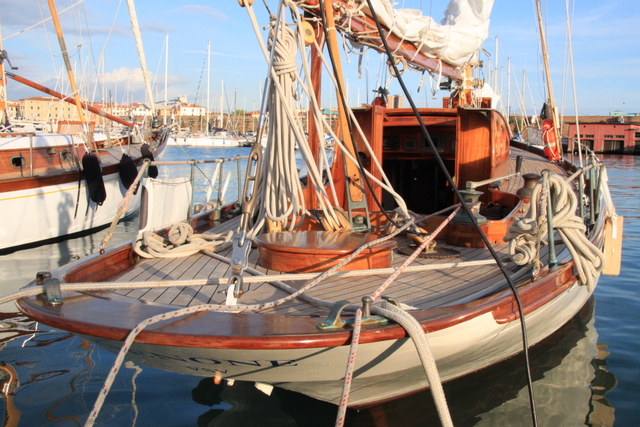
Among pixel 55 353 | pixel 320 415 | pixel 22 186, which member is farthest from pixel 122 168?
pixel 320 415

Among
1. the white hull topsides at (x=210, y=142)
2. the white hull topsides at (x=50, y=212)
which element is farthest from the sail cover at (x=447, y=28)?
the white hull topsides at (x=210, y=142)

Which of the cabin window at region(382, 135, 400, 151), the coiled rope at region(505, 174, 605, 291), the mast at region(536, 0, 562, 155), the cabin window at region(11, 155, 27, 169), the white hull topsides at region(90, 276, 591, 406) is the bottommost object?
the white hull topsides at region(90, 276, 591, 406)

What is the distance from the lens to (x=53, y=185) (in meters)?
11.3

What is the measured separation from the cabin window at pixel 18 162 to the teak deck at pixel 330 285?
25.9ft

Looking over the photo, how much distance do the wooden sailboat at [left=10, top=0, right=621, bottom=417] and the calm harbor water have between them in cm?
37

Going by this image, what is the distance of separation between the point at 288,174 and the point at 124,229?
983 cm

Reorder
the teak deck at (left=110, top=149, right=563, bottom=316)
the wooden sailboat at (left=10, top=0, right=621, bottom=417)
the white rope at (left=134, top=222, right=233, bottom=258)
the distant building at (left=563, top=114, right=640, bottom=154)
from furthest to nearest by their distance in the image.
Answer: the distant building at (left=563, top=114, right=640, bottom=154)
the white rope at (left=134, top=222, right=233, bottom=258)
the teak deck at (left=110, top=149, right=563, bottom=316)
the wooden sailboat at (left=10, top=0, right=621, bottom=417)

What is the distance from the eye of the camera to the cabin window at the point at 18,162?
10.9m

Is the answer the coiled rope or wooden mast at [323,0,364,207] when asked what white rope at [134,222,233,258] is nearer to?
wooden mast at [323,0,364,207]

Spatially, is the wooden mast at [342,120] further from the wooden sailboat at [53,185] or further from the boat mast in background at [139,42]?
the boat mast in background at [139,42]

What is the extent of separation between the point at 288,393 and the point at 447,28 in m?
6.21

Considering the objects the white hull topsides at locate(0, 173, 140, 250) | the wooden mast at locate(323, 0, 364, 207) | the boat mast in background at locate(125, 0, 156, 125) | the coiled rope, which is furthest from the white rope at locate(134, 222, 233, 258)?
the boat mast in background at locate(125, 0, 156, 125)

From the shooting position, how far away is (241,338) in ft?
8.64

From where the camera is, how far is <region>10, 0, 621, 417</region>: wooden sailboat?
2.76 metres
